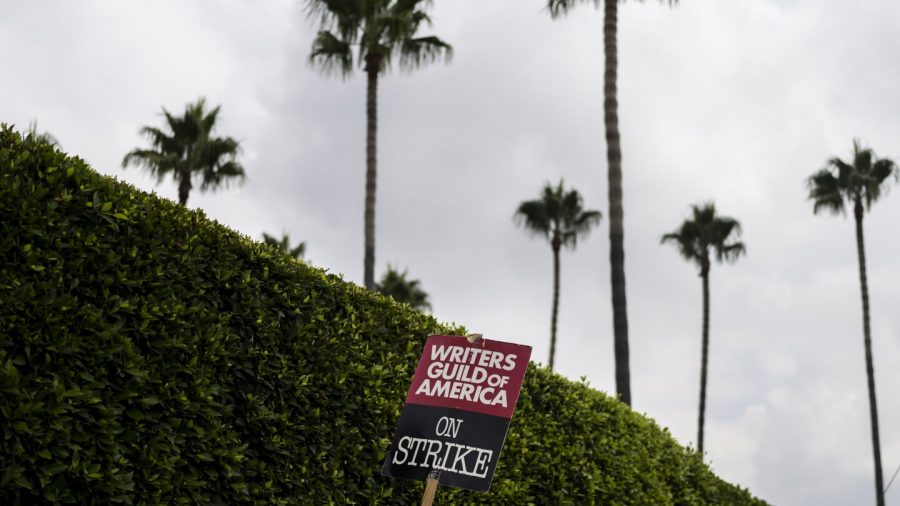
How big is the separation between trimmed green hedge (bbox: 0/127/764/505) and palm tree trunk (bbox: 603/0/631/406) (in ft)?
27.0

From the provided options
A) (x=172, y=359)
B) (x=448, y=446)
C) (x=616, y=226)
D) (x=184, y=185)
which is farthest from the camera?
(x=184, y=185)

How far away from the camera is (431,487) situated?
6840mm

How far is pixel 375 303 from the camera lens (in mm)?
8531

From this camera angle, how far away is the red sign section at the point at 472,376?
718 centimetres

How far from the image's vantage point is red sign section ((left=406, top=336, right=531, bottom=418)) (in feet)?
23.6

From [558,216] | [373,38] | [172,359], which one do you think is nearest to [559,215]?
[558,216]

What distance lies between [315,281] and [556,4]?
48.1 ft

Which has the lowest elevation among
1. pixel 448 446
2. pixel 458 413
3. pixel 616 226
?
pixel 448 446

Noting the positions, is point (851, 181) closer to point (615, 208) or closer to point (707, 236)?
point (707, 236)

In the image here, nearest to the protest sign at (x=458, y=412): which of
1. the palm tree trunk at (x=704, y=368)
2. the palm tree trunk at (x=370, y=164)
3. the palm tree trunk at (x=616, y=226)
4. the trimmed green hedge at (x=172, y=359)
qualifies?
the trimmed green hedge at (x=172, y=359)

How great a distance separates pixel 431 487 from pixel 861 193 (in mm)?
38712

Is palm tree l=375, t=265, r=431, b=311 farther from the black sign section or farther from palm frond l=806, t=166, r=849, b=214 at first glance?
the black sign section

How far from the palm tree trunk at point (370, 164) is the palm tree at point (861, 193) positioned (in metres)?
24.4

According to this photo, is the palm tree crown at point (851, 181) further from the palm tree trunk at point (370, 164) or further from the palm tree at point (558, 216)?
the palm tree trunk at point (370, 164)
